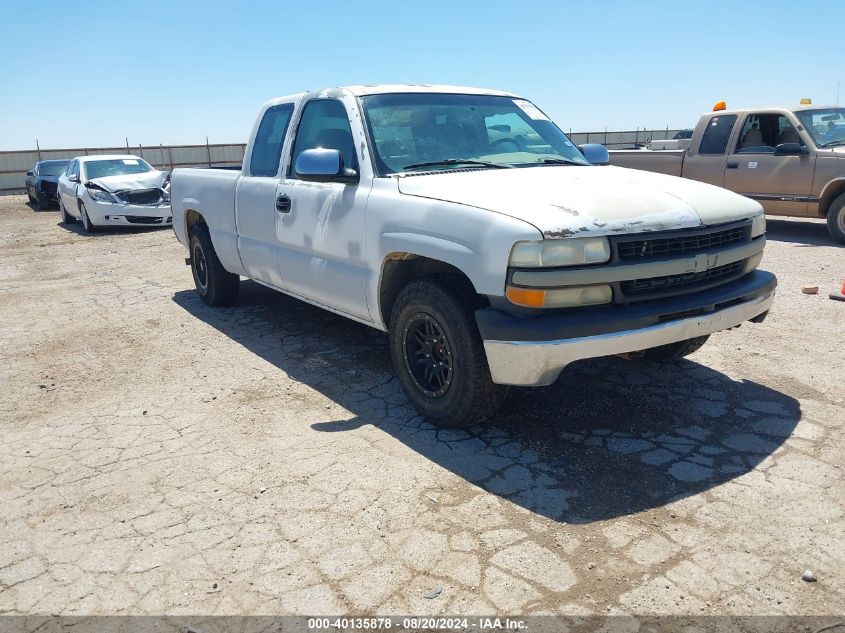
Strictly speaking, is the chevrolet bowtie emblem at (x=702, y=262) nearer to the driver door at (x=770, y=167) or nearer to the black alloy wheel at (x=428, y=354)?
the black alloy wheel at (x=428, y=354)

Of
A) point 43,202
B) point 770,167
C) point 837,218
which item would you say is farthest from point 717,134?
point 43,202

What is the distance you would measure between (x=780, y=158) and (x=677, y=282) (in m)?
7.54

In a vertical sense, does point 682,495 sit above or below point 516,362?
below

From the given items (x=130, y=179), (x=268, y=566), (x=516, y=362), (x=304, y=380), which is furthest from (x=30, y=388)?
(x=130, y=179)

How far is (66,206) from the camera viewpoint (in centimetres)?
1555

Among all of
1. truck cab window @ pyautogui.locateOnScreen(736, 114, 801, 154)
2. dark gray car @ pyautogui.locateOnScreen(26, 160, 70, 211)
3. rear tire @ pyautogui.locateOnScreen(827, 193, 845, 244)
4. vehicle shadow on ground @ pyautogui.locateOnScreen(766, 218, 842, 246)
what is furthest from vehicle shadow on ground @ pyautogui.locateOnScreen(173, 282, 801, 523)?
dark gray car @ pyautogui.locateOnScreen(26, 160, 70, 211)

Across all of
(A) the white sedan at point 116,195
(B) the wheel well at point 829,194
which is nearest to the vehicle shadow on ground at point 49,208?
(A) the white sedan at point 116,195

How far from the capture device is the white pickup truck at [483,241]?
330 centimetres

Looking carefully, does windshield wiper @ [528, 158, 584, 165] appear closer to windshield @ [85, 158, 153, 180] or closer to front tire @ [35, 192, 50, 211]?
windshield @ [85, 158, 153, 180]

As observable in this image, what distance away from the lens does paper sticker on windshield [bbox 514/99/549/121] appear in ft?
17.1

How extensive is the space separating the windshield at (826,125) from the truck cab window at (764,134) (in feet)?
0.68

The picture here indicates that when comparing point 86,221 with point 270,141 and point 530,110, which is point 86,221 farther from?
point 530,110

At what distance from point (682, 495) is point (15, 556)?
2.93m

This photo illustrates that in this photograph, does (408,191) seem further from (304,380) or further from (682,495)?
(682,495)
